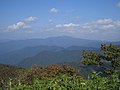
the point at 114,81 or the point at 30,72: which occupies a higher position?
the point at 114,81

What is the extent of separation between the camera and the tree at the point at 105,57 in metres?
34.4

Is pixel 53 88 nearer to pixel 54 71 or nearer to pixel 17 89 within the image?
pixel 17 89

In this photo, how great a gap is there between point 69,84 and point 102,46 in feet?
88.5

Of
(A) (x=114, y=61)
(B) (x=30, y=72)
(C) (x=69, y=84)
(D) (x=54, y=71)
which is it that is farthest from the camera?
(A) (x=114, y=61)

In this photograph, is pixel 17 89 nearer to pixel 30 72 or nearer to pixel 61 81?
pixel 61 81

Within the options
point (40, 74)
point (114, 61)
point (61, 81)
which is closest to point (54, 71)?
point (40, 74)

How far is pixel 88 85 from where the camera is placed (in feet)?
31.7

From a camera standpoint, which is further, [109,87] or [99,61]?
[99,61]

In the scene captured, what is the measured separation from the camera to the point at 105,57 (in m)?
35.1

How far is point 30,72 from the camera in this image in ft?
72.1

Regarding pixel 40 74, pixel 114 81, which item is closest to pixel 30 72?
pixel 40 74

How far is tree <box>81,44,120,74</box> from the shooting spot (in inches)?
1353

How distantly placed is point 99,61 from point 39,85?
87.3 feet

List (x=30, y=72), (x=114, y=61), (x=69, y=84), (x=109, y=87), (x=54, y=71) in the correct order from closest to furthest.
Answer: (x=109, y=87), (x=69, y=84), (x=30, y=72), (x=54, y=71), (x=114, y=61)
